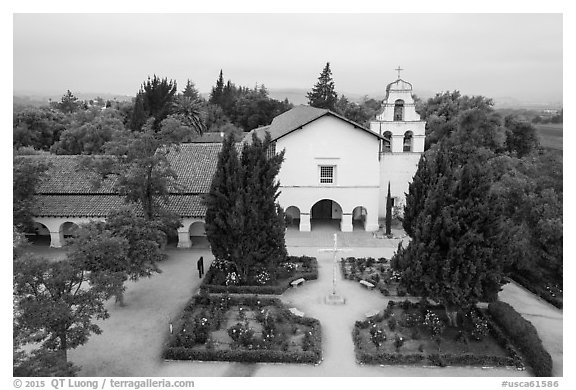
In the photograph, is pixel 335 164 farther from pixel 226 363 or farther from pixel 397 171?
pixel 226 363

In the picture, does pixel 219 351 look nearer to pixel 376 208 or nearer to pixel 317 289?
pixel 317 289

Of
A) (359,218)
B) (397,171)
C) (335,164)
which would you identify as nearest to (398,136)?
(397,171)

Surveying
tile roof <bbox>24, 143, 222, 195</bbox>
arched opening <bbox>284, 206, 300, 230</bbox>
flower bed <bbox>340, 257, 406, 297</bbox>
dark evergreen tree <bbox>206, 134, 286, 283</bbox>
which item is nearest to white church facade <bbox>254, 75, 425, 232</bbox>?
arched opening <bbox>284, 206, 300, 230</bbox>

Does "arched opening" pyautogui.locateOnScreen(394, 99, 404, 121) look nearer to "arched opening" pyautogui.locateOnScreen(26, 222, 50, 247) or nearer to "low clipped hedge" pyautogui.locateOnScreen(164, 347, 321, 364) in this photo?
"low clipped hedge" pyautogui.locateOnScreen(164, 347, 321, 364)

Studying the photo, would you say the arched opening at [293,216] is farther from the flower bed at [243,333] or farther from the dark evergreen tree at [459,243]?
the dark evergreen tree at [459,243]
